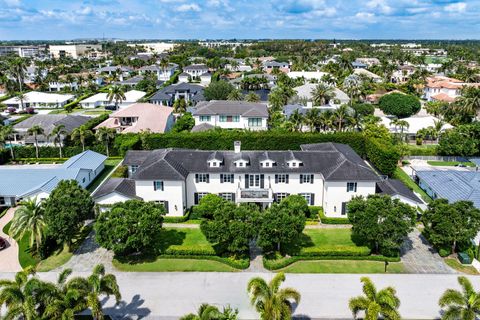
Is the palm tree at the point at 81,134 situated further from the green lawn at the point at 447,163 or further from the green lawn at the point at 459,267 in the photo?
the green lawn at the point at 447,163

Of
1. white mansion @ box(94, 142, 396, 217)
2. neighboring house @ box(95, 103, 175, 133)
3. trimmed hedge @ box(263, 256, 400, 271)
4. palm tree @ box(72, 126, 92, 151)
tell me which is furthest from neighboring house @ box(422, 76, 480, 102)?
palm tree @ box(72, 126, 92, 151)

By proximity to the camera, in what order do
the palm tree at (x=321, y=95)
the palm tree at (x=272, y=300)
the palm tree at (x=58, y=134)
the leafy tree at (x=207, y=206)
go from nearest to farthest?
Answer: the palm tree at (x=272, y=300), the leafy tree at (x=207, y=206), the palm tree at (x=58, y=134), the palm tree at (x=321, y=95)

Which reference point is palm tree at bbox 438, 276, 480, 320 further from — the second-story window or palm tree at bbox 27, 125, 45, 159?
palm tree at bbox 27, 125, 45, 159

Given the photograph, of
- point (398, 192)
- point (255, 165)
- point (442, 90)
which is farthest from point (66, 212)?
point (442, 90)

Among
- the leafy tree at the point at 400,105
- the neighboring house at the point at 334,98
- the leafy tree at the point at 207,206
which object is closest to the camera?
the leafy tree at the point at 207,206

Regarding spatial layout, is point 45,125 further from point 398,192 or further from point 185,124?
point 398,192

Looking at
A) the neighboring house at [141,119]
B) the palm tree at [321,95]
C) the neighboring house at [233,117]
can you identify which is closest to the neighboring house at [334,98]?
the palm tree at [321,95]
